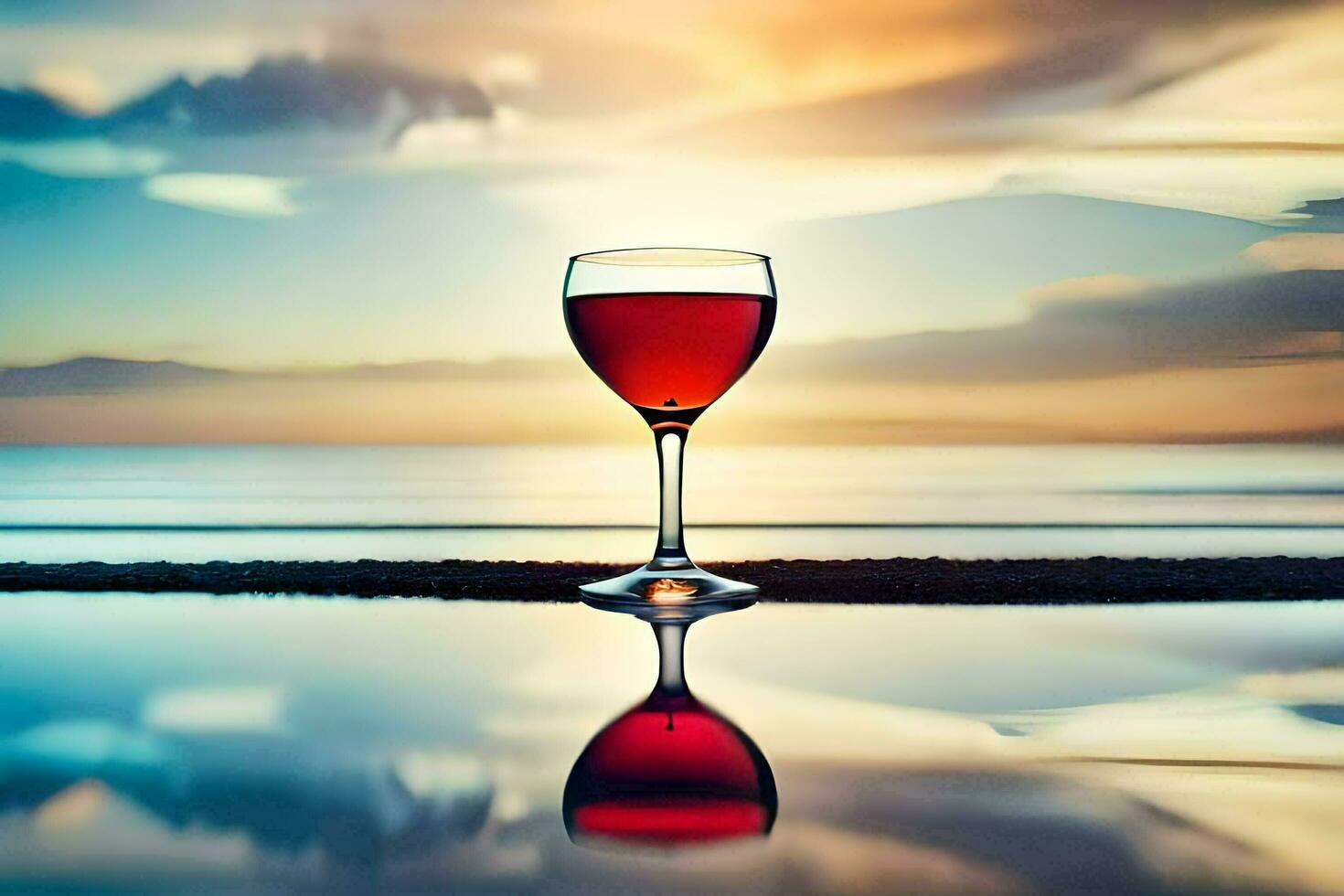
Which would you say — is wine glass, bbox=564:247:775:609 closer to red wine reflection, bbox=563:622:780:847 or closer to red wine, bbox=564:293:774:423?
red wine, bbox=564:293:774:423

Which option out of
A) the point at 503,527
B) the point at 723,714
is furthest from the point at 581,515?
the point at 723,714

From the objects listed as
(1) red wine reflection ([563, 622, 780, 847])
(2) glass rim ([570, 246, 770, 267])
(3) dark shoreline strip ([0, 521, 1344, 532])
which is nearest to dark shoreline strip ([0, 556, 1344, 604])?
(2) glass rim ([570, 246, 770, 267])

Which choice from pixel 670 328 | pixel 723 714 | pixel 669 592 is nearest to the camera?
pixel 723 714

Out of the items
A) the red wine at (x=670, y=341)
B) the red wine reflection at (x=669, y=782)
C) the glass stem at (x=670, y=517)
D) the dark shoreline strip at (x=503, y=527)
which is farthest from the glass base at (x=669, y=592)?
the dark shoreline strip at (x=503, y=527)

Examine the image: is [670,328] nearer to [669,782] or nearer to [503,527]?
[669,782]

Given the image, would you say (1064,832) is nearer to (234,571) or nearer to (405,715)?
(405,715)

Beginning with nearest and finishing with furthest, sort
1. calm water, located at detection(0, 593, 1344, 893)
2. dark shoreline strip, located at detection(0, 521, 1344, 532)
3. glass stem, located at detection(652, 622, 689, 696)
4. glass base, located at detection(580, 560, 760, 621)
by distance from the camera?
1. calm water, located at detection(0, 593, 1344, 893)
2. glass stem, located at detection(652, 622, 689, 696)
3. glass base, located at detection(580, 560, 760, 621)
4. dark shoreline strip, located at detection(0, 521, 1344, 532)
